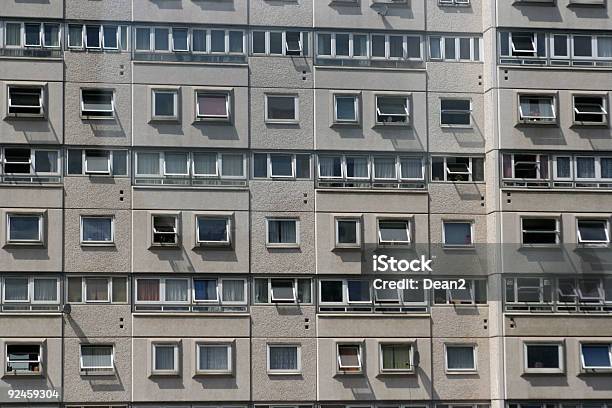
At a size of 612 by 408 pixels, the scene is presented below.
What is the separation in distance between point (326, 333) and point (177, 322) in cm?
331

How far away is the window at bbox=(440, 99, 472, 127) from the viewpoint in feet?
115

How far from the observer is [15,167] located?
1318 inches

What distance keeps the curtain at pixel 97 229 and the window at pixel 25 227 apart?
0.99m

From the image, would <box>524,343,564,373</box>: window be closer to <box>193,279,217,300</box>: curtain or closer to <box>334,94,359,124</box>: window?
<box>334,94,359,124</box>: window

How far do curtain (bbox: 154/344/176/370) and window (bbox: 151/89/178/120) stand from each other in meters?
5.08

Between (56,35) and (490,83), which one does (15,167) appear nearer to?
(56,35)

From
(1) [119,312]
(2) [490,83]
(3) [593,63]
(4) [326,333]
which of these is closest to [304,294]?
(4) [326,333]

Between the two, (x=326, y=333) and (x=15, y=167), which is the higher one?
(x=15, y=167)

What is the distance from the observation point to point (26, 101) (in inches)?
1323

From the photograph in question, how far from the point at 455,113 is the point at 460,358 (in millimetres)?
5583

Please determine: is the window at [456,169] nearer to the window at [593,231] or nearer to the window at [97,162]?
the window at [593,231]

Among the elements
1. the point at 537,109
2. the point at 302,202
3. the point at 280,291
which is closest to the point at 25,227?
the point at 280,291

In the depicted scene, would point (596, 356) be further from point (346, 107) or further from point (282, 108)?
point (282, 108)

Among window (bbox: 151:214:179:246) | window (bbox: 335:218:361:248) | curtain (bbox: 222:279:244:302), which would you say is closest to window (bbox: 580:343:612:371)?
window (bbox: 335:218:361:248)
